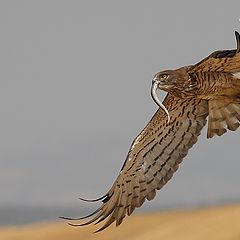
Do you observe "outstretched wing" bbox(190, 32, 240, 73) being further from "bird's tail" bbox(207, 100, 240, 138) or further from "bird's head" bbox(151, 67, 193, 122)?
"bird's tail" bbox(207, 100, 240, 138)

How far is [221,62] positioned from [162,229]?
1778cm

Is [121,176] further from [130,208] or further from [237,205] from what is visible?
[237,205]

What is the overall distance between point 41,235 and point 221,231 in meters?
7.18

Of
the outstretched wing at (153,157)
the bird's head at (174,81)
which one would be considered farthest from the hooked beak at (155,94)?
the outstretched wing at (153,157)

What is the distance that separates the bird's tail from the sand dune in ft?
44.7

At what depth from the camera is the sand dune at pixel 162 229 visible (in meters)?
26.5

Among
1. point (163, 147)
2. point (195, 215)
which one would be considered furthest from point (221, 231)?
point (163, 147)

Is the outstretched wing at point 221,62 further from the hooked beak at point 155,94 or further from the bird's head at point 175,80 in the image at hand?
the hooked beak at point 155,94

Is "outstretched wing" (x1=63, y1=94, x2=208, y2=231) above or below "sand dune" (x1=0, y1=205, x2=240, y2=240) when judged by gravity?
below

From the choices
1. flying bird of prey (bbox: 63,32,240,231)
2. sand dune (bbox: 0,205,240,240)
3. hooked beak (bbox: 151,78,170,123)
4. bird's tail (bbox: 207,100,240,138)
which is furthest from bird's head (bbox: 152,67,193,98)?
sand dune (bbox: 0,205,240,240)

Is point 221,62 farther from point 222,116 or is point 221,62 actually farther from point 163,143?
→ point 163,143

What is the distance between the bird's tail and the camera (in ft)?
38.7

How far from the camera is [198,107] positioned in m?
12.3

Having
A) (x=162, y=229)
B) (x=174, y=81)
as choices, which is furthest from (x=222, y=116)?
(x=162, y=229)
